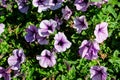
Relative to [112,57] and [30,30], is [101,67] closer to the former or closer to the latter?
[112,57]

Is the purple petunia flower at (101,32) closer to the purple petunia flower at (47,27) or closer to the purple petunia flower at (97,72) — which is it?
the purple petunia flower at (97,72)

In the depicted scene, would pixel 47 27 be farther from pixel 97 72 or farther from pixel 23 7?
pixel 97 72

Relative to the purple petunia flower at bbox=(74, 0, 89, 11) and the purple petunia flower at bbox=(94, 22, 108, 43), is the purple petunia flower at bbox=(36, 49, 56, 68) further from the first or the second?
the purple petunia flower at bbox=(74, 0, 89, 11)

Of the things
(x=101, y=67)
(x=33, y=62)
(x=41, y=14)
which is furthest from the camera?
(x=41, y=14)

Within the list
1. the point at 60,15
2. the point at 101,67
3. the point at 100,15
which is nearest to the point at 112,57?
the point at 101,67

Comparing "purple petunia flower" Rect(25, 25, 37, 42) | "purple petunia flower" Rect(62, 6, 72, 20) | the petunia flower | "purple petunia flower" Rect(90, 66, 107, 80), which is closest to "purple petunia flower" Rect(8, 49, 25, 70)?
"purple petunia flower" Rect(25, 25, 37, 42)

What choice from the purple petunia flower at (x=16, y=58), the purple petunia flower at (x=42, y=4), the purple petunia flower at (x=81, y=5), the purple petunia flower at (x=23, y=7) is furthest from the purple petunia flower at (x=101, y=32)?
the purple petunia flower at (x=23, y=7)

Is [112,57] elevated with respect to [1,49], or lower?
lower
